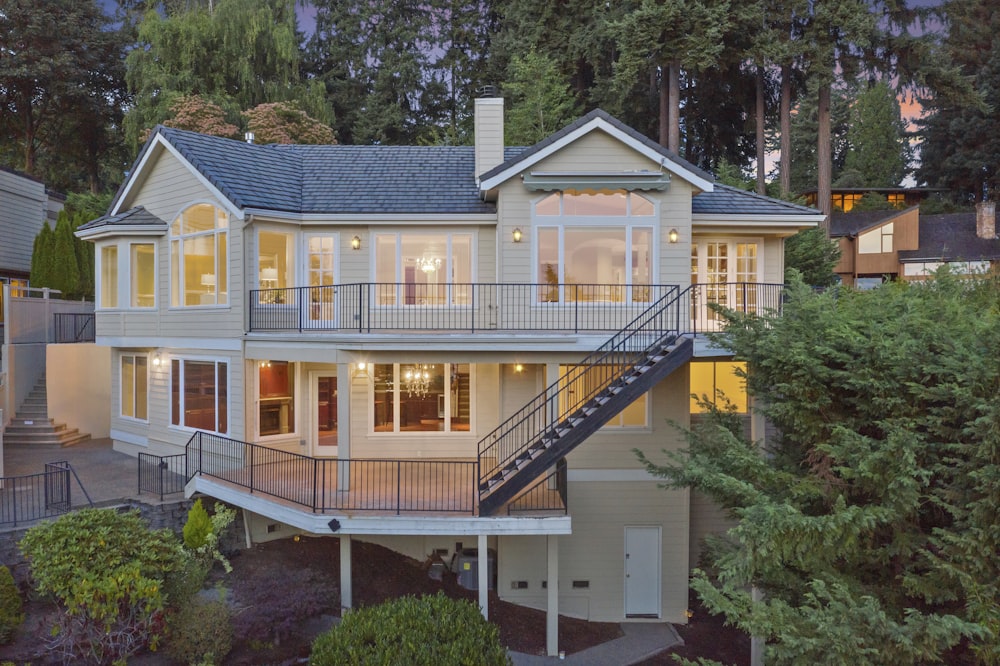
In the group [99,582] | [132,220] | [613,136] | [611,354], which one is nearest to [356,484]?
[99,582]

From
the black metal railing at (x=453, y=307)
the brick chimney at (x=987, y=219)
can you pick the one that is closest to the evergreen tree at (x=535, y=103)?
the black metal railing at (x=453, y=307)

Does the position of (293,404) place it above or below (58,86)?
below

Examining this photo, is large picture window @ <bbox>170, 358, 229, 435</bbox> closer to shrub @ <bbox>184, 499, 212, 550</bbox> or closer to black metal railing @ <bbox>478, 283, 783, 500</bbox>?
shrub @ <bbox>184, 499, 212, 550</bbox>

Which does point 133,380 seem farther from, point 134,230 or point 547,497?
point 547,497

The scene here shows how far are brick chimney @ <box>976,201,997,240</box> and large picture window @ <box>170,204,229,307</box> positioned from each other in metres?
41.0

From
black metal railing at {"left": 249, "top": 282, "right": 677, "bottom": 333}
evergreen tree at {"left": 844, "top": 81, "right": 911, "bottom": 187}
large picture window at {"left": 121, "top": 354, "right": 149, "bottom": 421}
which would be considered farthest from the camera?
evergreen tree at {"left": 844, "top": 81, "right": 911, "bottom": 187}

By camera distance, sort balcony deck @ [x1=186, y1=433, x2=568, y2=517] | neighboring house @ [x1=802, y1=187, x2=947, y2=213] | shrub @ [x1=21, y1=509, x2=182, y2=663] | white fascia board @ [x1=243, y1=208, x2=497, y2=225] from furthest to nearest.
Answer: neighboring house @ [x1=802, y1=187, x2=947, y2=213] → white fascia board @ [x1=243, y1=208, x2=497, y2=225] → balcony deck @ [x1=186, y1=433, x2=568, y2=517] → shrub @ [x1=21, y1=509, x2=182, y2=663]

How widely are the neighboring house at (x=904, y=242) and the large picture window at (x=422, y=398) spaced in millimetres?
30609

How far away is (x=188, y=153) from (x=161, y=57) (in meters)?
18.0

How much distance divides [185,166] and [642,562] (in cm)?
1378

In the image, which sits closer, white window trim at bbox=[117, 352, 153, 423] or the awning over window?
the awning over window

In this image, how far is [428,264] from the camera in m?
15.1

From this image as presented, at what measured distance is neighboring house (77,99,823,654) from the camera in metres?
12.7

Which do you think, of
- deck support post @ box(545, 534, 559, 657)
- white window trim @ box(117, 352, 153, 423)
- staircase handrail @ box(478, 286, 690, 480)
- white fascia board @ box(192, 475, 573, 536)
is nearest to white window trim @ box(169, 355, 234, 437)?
white window trim @ box(117, 352, 153, 423)
